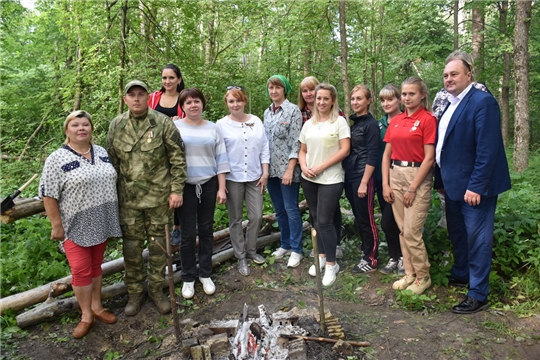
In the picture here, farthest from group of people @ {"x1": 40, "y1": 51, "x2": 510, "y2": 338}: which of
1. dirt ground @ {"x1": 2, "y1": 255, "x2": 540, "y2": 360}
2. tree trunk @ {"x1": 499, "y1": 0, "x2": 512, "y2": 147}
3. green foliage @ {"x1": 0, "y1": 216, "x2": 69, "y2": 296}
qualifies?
tree trunk @ {"x1": 499, "y1": 0, "x2": 512, "y2": 147}

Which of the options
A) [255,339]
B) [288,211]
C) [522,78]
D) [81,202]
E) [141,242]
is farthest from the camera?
[522,78]

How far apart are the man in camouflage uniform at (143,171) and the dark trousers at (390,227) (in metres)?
2.43

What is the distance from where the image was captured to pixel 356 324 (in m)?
3.41

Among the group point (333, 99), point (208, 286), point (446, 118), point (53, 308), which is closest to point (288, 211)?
point (208, 286)

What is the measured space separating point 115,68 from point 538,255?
6846 millimetres

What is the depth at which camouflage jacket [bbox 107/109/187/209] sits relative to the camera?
3564 mm

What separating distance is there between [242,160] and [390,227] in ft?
6.63

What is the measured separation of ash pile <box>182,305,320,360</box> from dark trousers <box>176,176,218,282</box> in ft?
3.12

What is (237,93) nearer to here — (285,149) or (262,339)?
(285,149)

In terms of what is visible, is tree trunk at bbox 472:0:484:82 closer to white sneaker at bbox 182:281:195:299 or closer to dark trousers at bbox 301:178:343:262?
dark trousers at bbox 301:178:343:262

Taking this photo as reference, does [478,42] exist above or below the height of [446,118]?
above

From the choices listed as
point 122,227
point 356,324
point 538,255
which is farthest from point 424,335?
point 122,227

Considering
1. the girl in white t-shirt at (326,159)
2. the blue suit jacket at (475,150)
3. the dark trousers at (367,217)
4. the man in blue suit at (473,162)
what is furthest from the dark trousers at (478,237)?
the girl in white t-shirt at (326,159)

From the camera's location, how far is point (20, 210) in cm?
379
